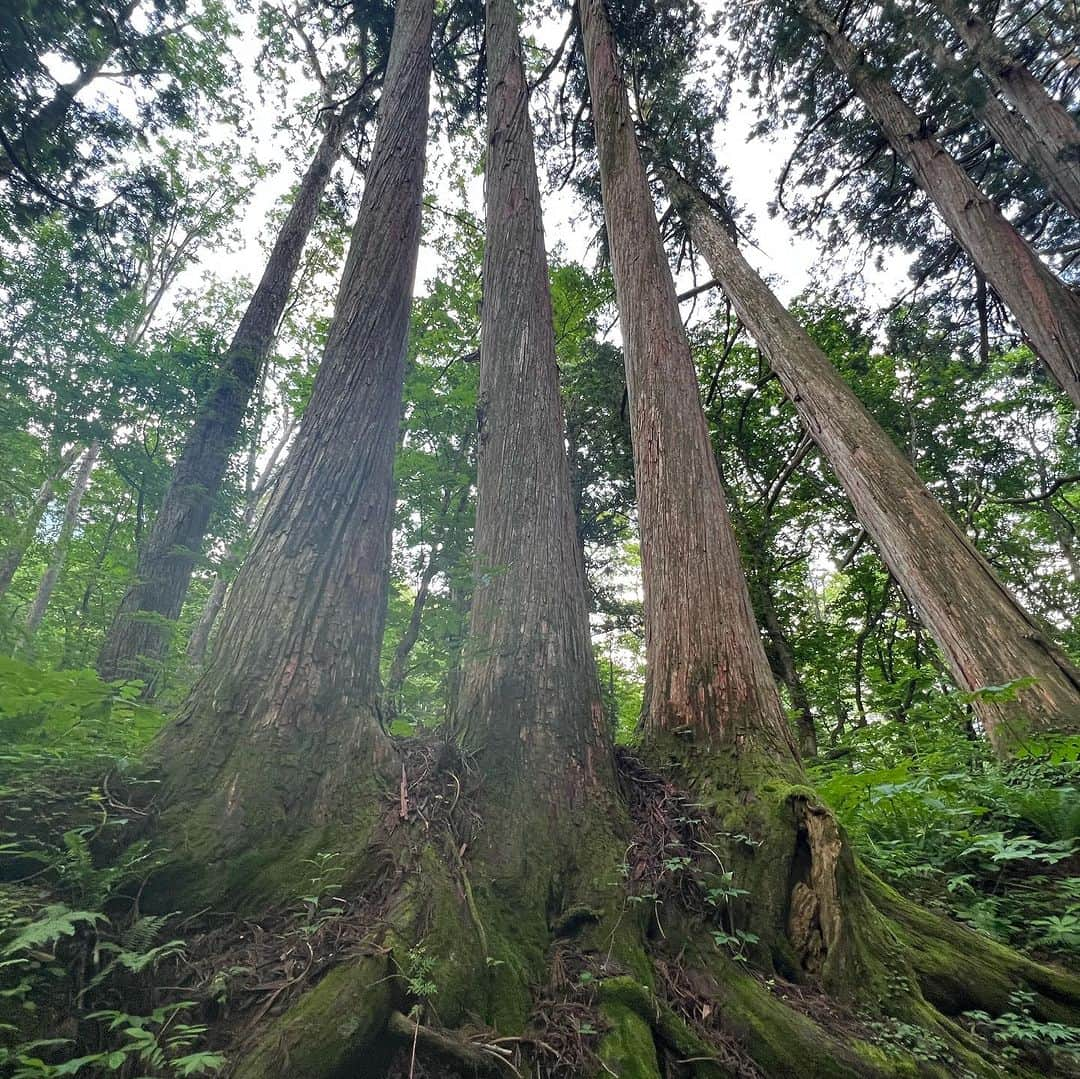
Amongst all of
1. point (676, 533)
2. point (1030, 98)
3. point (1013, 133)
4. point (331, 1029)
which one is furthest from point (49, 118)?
point (1030, 98)

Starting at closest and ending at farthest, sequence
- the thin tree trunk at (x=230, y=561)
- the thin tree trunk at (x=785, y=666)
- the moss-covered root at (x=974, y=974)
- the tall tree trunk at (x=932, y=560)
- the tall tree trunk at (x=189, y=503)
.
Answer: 1. the moss-covered root at (x=974, y=974)
2. the tall tree trunk at (x=932, y=560)
3. the tall tree trunk at (x=189, y=503)
4. the thin tree trunk at (x=230, y=561)
5. the thin tree trunk at (x=785, y=666)

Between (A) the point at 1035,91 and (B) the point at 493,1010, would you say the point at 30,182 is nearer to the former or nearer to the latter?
(B) the point at 493,1010

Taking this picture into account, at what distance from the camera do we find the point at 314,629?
2336 millimetres

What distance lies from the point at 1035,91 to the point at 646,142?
4.59m

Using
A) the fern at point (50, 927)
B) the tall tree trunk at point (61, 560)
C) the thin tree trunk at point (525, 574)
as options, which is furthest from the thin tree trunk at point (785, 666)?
the tall tree trunk at point (61, 560)

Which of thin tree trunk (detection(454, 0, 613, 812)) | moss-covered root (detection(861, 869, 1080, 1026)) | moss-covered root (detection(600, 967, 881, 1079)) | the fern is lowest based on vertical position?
moss-covered root (detection(600, 967, 881, 1079))

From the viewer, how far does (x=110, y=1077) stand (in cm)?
118

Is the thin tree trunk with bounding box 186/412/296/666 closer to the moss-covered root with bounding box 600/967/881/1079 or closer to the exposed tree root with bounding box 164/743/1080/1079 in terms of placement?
the exposed tree root with bounding box 164/743/1080/1079

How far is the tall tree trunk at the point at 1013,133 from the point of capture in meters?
5.54

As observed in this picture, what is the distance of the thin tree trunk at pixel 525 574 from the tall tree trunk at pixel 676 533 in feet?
2.15

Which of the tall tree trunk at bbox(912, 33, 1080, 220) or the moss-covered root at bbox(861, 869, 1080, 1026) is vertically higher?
the tall tree trunk at bbox(912, 33, 1080, 220)

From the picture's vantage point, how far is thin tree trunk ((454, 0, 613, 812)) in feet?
7.64

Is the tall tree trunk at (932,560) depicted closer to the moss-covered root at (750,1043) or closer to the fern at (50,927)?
the moss-covered root at (750,1043)

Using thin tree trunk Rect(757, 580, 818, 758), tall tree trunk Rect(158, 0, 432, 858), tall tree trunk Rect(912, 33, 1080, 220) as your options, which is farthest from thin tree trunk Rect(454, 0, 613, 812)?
tall tree trunk Rect(912, 33, 1080, 220)
